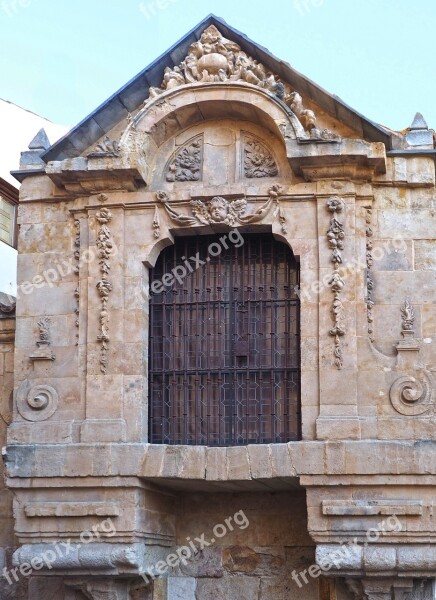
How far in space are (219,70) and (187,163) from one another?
1169 millimetres

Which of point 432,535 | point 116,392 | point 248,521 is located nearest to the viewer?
point 432,535

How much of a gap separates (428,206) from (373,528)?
3721mm

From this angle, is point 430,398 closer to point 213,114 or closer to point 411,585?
point 411,585

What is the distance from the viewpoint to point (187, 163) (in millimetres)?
14570

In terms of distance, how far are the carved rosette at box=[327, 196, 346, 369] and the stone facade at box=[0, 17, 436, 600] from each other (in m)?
0.03

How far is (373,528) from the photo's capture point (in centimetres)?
1319

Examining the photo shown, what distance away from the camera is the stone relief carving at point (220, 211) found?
14086 millimetres

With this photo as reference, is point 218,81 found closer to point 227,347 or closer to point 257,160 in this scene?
point 257,160

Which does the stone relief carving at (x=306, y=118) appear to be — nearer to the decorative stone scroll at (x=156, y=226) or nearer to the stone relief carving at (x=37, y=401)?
the decorative stone scroll at (x=156, y=226)

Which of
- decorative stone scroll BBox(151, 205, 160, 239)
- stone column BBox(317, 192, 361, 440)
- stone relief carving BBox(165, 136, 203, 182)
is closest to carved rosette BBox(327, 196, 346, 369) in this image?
stone column BBox(317, 192, 361, 440)

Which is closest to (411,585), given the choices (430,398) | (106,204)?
(430,398)

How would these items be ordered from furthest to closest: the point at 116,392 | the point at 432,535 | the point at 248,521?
the point at 248,521
the point at 116,392
the point at 432,535

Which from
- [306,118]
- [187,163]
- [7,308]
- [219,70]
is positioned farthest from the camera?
[7,308]

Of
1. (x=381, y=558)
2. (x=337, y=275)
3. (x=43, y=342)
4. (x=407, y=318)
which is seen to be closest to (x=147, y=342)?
(x=43, y=342)
